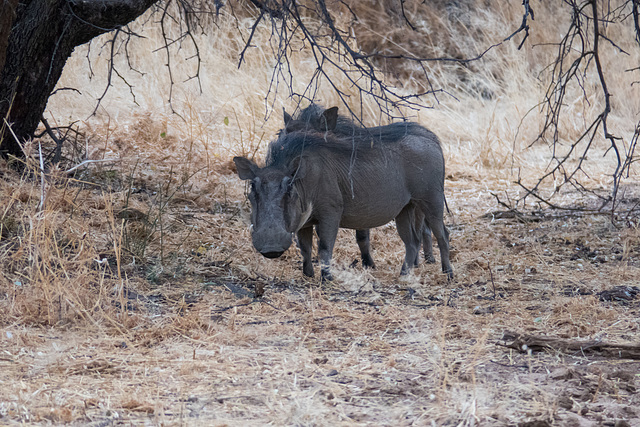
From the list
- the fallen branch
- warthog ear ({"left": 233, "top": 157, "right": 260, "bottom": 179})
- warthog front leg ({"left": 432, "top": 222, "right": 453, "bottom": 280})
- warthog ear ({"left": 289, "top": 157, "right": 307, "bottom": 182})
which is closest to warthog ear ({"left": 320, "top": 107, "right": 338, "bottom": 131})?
warthog ear ({"left": 289, "top": 157, "right": 307, "bottom": 182})

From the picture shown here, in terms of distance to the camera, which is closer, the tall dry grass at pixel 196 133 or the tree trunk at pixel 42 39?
the tall dry grass at pixel 196 133

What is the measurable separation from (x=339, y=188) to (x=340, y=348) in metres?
1.75

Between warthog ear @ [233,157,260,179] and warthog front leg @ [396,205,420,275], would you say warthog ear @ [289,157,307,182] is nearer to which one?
warthog ear @ [233,157,260,179]

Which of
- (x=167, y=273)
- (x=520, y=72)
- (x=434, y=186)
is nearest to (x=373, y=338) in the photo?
(x=167, y=273)

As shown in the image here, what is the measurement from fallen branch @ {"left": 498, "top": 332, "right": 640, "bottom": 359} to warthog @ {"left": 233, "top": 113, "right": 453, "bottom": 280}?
1481 millimetres

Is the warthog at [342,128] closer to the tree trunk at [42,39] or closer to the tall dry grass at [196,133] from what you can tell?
the tall dry grass at [196,133]

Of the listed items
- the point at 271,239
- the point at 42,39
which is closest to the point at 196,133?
the point at 42,39

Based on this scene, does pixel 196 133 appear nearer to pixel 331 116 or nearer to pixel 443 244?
pixel 331 116

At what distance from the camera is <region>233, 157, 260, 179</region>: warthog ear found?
4.40 meters

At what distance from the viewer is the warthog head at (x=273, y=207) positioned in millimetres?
4188

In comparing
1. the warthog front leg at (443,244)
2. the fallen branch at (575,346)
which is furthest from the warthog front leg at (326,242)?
the fallen branch at (575,346)

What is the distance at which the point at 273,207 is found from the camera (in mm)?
4277

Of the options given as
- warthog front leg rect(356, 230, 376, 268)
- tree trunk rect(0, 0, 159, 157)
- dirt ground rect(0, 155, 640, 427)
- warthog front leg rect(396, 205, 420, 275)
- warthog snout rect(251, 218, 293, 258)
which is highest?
tree trunk rect(0, 0, 159, 157)

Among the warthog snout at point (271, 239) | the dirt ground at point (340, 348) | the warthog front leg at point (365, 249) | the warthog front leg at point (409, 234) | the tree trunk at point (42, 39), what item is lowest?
the dirt ground at point (340, 348)
